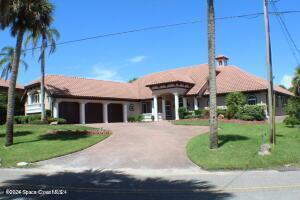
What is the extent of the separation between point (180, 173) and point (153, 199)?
4.89 meters

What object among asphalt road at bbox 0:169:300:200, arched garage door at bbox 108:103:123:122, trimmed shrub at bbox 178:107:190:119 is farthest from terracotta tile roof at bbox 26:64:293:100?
asphalt road at bbox 0:169:300:200

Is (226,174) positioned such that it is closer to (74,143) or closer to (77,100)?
(74,143)

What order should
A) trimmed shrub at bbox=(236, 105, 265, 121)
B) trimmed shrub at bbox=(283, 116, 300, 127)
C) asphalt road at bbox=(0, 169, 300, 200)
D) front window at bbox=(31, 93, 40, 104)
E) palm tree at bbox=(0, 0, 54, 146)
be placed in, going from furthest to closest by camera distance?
front window at bbox=(31, 93, 40, 104), trimmed shrub at bbox=(236, 105, 265, 121), trimmed shrub at bbox=(283, 116, 300, 127), palm tree at bbox=(0, 0, 54, 146), asphalt road at bbox=(0, 169, 300, 200)

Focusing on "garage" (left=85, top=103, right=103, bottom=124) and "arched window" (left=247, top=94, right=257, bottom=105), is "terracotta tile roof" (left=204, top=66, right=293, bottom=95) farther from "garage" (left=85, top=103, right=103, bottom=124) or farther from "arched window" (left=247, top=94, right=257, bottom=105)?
"garage" (left=85, top=103, right=103, bottom=124)

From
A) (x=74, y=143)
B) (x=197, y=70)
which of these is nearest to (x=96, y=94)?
(x=197, y=70)

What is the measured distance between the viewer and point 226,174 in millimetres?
13578

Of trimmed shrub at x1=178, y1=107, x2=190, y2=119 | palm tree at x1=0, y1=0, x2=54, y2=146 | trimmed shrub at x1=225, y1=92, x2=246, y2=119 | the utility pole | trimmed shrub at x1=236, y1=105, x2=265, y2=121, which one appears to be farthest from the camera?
trimmed shrub at x1=178, y1=107, x2=190, y2=119

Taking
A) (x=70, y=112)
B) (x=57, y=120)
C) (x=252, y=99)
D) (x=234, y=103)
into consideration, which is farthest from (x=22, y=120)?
(x=252, y=99)

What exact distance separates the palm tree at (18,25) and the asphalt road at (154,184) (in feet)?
21.6

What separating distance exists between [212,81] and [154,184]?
23.7ft

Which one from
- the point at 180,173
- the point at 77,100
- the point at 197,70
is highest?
the point at 197,70

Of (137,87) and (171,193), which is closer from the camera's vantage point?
(171,193)

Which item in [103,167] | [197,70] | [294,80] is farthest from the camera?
[197,70]

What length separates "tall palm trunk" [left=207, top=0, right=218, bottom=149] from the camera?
1764 cm
